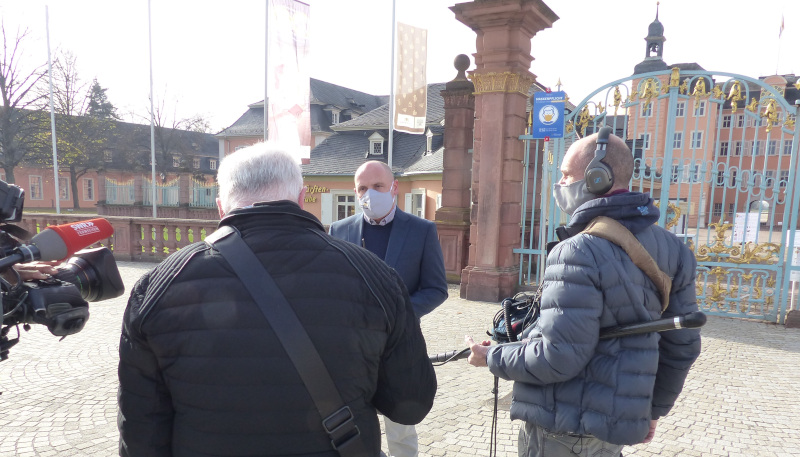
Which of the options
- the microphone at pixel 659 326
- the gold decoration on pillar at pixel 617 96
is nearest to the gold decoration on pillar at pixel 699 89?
the gold decoration on pillar at pixel 617 96

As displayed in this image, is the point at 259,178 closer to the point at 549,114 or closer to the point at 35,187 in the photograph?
the point at 549,114

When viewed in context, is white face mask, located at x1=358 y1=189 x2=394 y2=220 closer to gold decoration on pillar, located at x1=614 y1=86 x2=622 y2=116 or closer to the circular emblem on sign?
the circular emblem on sign

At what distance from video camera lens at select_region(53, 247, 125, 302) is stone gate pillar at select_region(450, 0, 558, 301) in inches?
278

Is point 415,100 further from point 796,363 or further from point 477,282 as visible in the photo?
point 796,363

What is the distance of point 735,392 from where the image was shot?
476cm

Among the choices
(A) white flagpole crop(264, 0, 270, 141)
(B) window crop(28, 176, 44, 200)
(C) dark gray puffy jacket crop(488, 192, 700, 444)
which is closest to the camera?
(C) dark gray puffy jacket crop(488, 192, 700, 444)

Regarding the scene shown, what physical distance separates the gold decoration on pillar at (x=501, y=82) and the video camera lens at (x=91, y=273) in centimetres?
729

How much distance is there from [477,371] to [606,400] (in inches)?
146

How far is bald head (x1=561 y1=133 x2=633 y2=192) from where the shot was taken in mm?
1890

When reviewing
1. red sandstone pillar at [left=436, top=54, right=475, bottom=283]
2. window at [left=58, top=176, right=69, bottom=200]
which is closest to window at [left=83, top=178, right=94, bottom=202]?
window at [left=58, top=176, right=69, bottom=200]

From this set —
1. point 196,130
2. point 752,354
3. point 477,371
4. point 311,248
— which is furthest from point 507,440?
point 196,130

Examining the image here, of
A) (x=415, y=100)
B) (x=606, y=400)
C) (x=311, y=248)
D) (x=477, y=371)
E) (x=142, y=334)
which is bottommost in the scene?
(x=477, y=371)

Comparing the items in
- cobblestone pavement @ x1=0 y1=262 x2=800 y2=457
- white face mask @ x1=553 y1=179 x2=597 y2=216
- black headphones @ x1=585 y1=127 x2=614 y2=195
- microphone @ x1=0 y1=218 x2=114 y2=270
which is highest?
black headphones @ x1=585 y1=127 x2=614 y2=195

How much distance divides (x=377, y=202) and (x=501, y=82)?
5892 millimetres
